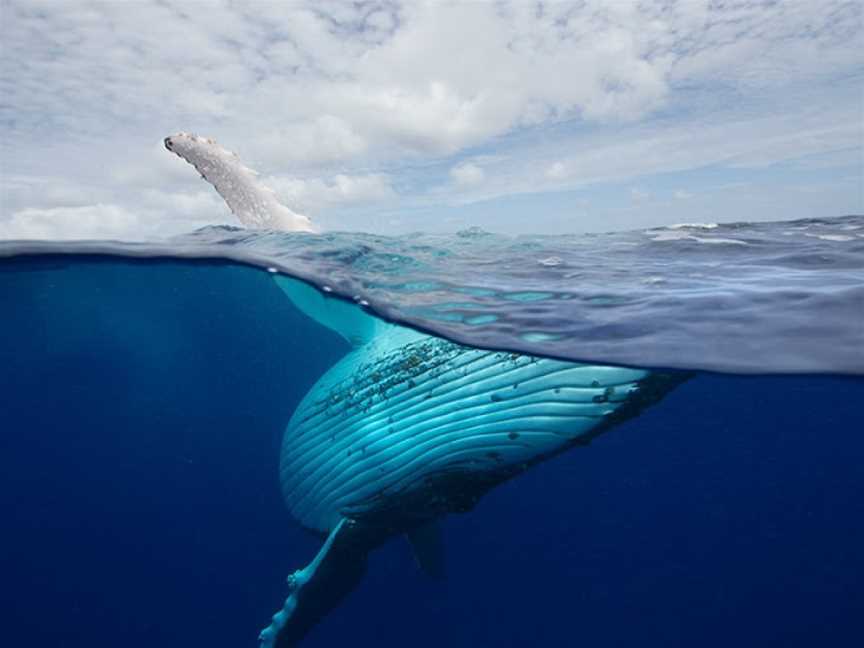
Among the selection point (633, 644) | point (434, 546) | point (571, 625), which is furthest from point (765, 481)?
point (434, 546)

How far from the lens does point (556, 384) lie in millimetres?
5590

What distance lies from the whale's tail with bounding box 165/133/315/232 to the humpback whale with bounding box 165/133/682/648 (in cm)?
389

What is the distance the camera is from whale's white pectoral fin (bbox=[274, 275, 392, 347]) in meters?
7.90

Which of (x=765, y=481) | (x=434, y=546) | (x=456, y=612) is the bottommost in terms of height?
(x=456, y=612)

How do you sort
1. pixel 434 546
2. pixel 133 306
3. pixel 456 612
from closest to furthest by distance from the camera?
pixel 434 546 < pixel 133 306 < pixel 456 612

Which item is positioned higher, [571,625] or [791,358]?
[791,358]

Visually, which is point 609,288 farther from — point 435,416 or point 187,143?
point 187,143

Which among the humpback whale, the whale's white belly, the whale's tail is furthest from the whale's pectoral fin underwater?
the whale's tail

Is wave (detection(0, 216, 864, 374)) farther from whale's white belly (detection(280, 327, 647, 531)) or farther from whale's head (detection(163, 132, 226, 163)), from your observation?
whale's head (detection(163, 132, 226, 163))

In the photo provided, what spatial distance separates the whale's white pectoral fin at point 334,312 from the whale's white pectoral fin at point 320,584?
9.85 ft

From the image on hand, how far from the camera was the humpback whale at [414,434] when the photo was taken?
5.53 metres

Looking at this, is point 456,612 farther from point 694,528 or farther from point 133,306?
point 133,306

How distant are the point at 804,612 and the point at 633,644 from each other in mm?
5216

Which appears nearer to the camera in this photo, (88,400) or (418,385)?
(418,385)
